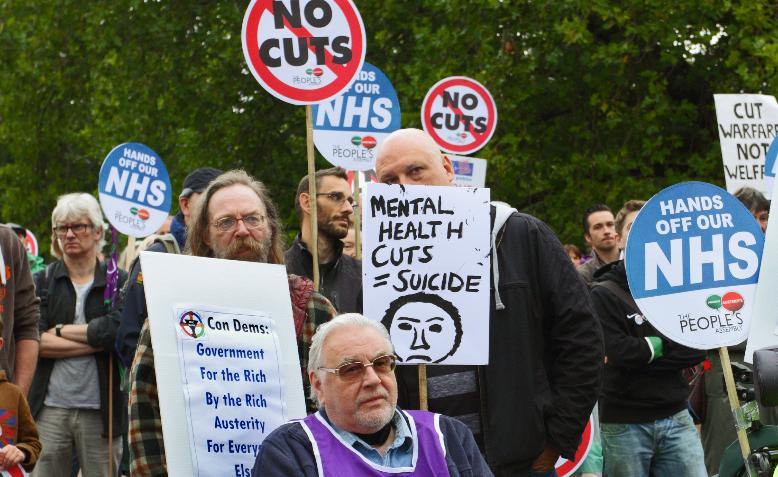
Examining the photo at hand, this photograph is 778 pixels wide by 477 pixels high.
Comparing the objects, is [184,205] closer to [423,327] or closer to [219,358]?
[423,327]

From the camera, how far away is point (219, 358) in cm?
482

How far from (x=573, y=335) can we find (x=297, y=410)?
1.14m

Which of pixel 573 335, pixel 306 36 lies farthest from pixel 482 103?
pixel 573 335

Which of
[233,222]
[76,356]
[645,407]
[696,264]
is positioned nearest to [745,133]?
[645,407]

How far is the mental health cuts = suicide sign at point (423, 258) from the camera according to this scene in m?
5.42

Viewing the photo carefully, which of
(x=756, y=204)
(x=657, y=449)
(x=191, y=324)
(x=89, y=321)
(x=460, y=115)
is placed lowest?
(x=657, y=449)

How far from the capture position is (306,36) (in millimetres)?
6945

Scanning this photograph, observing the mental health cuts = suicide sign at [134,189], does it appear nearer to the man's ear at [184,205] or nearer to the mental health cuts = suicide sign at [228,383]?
the man's ear at [184,205]

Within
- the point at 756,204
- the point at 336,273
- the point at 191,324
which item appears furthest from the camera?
the point at 756,204

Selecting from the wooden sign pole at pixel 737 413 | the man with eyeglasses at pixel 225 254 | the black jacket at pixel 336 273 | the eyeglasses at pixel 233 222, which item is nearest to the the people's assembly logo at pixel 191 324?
the man with eyeglasses at pixel 225 254

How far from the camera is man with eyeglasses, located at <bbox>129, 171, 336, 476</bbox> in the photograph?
484 cm

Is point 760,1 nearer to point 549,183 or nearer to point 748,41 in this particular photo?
point 748,41

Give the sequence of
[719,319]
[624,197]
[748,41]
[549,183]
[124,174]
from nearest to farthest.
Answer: [719,319], [124,174], [748,41], [624,197], [549,183]

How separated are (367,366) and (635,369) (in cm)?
338
